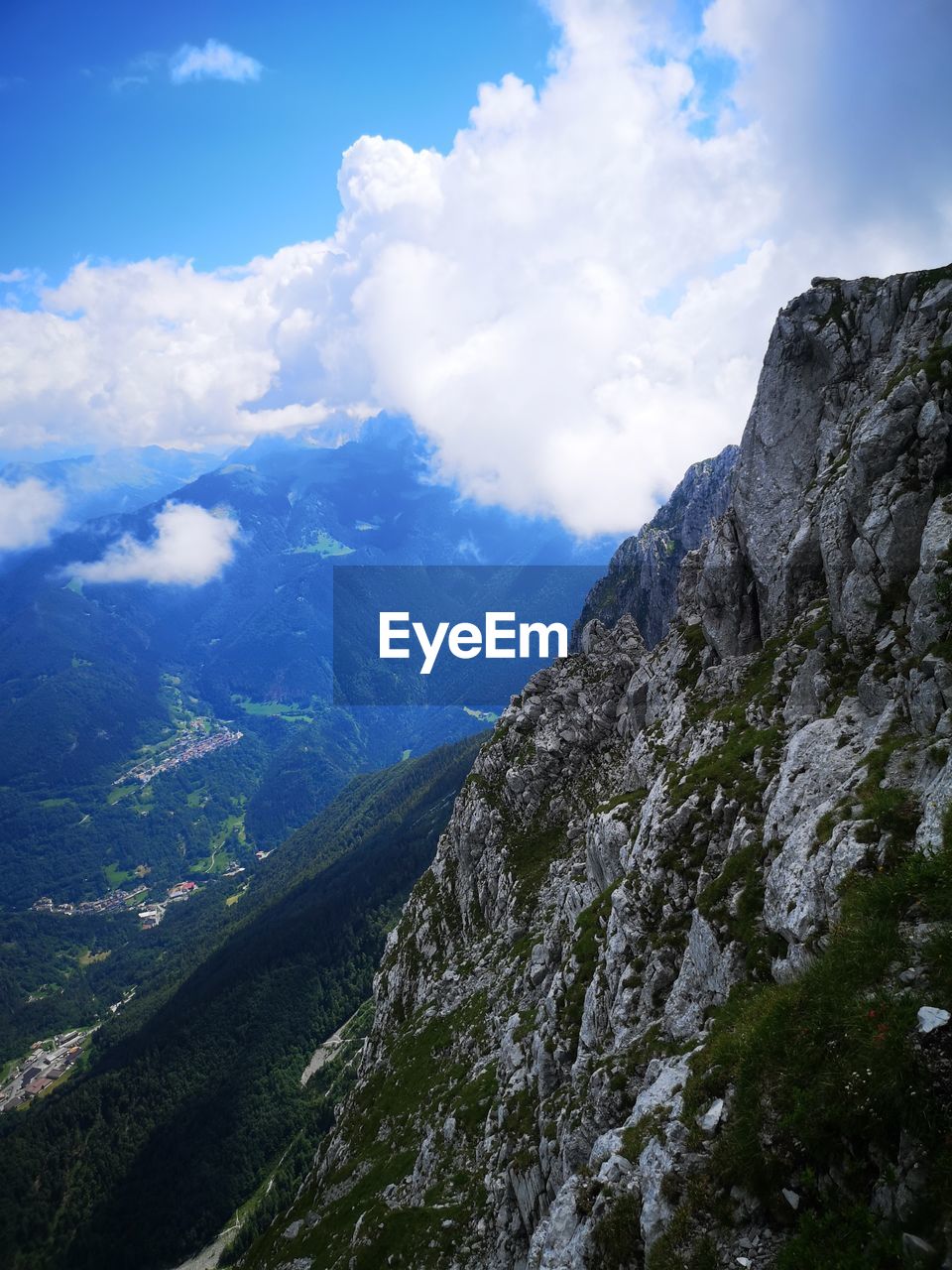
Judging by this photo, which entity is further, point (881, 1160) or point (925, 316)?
point (925, 316)

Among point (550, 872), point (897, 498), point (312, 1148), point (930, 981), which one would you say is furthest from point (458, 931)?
point (312, 1148)

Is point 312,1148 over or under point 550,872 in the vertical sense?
under

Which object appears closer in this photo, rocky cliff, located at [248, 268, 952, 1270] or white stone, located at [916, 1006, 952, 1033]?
white stone, located at [916, 1006, 952, 1033]

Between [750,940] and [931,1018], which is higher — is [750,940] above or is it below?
below

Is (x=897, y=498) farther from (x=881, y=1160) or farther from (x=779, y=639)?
(x=881, y=1160)

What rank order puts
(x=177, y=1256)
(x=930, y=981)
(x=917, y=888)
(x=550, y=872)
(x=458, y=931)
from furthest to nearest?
(x=177, y=1256)
(x=458, y=931)
(x=550, y=872)
(x=917, y=888)
(x=930, y=981)

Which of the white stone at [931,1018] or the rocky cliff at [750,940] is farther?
the rocky cliff at [750,940]

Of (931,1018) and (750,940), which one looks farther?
(750,940)

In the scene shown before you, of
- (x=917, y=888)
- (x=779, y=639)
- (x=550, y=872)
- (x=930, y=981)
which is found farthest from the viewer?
(x=550, y=872)
